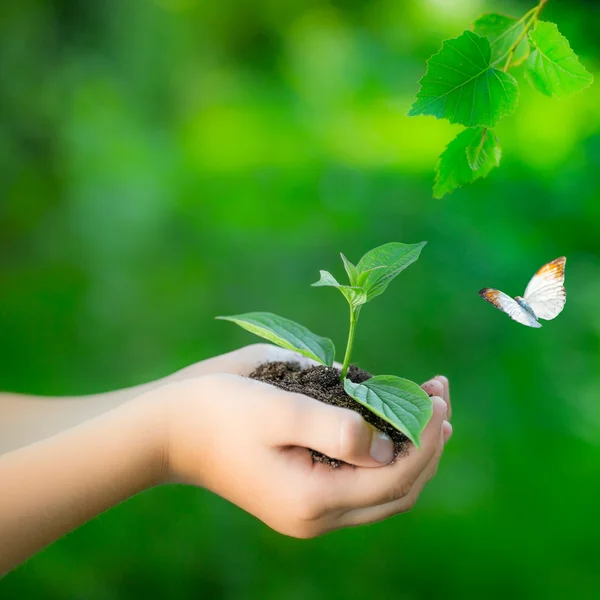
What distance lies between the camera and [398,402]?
23.3 inches

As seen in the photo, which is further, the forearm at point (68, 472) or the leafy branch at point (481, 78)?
the forearm at point (68, 472)

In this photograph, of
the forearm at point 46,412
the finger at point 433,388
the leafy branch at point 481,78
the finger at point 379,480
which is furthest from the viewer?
the forearm at point 46,412

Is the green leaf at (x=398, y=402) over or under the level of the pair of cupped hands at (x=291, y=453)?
over

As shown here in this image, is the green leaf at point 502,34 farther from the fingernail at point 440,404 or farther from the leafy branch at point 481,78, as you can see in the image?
the fingernail at point 440,404

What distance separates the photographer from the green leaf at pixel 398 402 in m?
0.53

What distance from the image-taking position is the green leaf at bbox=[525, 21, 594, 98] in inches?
19.8

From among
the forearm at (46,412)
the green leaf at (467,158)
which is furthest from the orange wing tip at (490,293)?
the forearm at (46,412)

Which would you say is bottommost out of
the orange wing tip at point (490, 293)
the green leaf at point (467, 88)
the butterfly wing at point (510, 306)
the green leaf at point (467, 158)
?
the butterfly wing at point (510, 306)

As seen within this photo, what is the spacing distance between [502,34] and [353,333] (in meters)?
0.32

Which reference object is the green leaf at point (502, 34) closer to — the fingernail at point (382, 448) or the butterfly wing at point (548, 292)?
the butterfly wing at point (548, 292)

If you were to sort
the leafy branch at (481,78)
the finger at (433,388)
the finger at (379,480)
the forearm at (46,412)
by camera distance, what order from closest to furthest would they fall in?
the leafy branch at (481,78) < the finger at (379,480) < the finger at (433,388) < the forearm at (46,412)

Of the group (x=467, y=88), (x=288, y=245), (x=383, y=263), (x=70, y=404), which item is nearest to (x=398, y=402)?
(x=383, y=263)

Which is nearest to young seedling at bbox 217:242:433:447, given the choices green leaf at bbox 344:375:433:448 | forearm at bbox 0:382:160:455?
green leaf at bbox 344:375:433:448

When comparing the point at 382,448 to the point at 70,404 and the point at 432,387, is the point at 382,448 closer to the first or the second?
the point at 432,387
